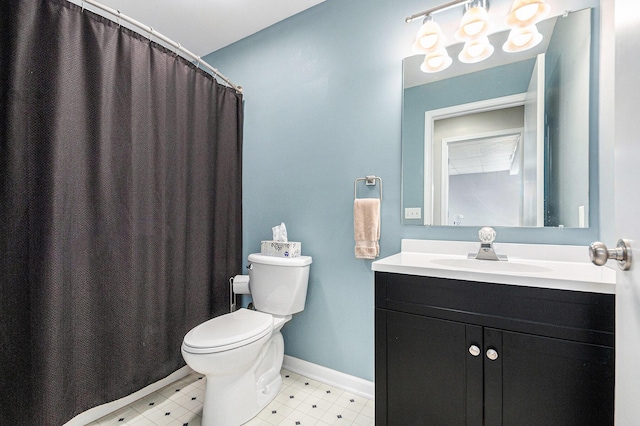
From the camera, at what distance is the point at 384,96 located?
167 cm

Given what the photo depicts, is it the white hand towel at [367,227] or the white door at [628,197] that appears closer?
the white door at [628,197]

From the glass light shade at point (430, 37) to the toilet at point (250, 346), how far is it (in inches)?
51.8

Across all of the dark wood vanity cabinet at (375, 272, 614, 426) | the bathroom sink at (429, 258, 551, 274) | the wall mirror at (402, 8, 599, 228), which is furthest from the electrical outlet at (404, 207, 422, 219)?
the dark wood vanity cabinet at (375, 272, 614, 426)

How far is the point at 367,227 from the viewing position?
5.36ft

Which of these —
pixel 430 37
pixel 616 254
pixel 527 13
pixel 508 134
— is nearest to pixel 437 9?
pixel 430 37

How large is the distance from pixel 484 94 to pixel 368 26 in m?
0.77

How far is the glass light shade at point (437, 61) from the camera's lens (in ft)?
4.95

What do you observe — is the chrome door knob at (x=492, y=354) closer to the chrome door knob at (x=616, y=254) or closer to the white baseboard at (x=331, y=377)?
the chrome door knob at (x=616, y=254)

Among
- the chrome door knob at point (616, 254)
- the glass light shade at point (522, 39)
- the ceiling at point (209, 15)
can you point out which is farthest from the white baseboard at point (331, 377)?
the ceiling at point (209, 15)

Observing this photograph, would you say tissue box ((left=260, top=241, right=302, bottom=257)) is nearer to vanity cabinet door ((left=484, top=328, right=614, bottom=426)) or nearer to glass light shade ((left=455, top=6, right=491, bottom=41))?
vanity cabinet door ((left=484, top=328, right=614, bottom=426))

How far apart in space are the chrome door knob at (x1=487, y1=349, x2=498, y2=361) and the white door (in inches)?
12.5

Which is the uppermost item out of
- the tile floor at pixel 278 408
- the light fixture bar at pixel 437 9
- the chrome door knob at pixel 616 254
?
the light fixture bar at pixel 437 9

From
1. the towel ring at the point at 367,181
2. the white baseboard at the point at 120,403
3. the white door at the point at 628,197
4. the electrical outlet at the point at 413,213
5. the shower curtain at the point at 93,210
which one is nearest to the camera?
the white door at the point at 628,197

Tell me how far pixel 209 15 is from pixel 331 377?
2459 mm
